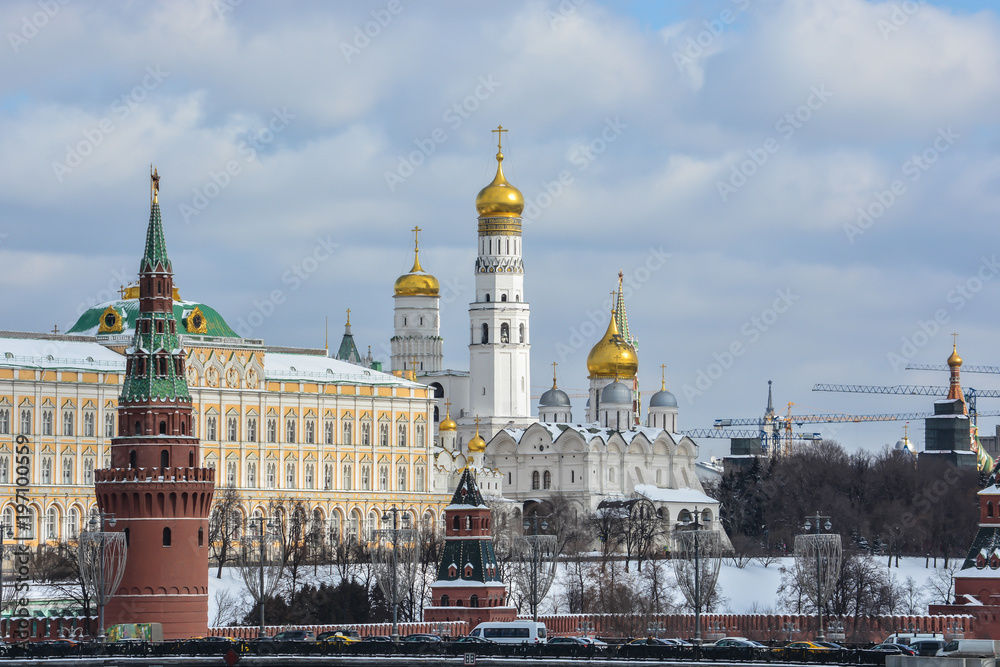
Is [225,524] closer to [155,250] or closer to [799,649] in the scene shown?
[155,250]

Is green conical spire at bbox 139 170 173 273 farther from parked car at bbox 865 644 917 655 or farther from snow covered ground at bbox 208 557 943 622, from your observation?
parked car at bbox 865 644 917 655

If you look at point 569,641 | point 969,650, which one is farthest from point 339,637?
point 969,650

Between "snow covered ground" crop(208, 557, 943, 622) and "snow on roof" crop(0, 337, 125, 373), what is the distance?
25.0 metres

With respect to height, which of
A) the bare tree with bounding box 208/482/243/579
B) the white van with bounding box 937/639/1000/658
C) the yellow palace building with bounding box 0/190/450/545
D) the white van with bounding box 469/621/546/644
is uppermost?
the yellow palace building with bounding box 0/190/450/545

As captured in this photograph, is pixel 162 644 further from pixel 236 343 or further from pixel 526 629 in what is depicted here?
pixel 236 343

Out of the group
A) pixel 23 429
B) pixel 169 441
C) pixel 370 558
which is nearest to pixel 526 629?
pixel 169 441

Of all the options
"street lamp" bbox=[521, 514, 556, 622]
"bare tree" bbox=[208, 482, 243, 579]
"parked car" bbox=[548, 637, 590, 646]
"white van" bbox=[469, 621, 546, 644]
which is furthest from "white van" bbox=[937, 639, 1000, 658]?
"bare tree" bbox=[208, 482, 243, 579]

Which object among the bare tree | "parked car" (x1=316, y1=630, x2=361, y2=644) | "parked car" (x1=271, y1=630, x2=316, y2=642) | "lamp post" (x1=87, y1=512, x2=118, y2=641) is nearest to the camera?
"parked car" (x1=316, y1=630, x2=361, y2=644)

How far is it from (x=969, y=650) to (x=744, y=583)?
2034 inches

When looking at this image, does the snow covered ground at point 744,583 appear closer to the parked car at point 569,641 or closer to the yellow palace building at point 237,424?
the yellow palace building at point 237,424

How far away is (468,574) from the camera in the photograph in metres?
120

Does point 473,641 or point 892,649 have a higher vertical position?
point 473,641

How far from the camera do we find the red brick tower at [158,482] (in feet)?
366

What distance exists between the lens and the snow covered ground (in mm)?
134125
